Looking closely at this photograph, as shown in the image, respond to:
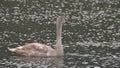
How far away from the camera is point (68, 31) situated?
3331 centimetres

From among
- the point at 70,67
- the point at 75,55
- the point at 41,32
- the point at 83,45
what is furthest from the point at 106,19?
the point at 70,67

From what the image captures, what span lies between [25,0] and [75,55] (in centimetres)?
2920

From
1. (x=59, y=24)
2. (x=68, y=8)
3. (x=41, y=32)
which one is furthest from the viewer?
(x=68, y=8)

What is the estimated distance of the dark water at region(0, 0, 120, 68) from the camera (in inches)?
940

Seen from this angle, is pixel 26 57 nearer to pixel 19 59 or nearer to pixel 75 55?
pixel 19 59

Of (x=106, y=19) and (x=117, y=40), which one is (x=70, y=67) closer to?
(x=117, y=40)

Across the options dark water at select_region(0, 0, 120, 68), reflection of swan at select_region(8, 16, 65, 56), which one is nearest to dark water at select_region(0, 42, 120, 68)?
dark water at select_region(0, 0, 120, 68)

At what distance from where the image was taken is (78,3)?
170 feet

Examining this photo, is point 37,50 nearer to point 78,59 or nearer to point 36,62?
point 36,62

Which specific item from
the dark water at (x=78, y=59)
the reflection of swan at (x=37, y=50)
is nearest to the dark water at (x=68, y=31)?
the dark water at (x=78, y=59)

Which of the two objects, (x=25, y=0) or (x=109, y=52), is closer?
(x=109, y=52)

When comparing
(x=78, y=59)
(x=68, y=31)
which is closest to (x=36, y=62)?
(x=78, y=59)

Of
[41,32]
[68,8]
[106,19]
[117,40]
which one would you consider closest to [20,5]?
[68,8]

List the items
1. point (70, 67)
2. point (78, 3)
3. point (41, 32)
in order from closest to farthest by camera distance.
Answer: point (70, 67), point (41, 32), point (78, 3)
